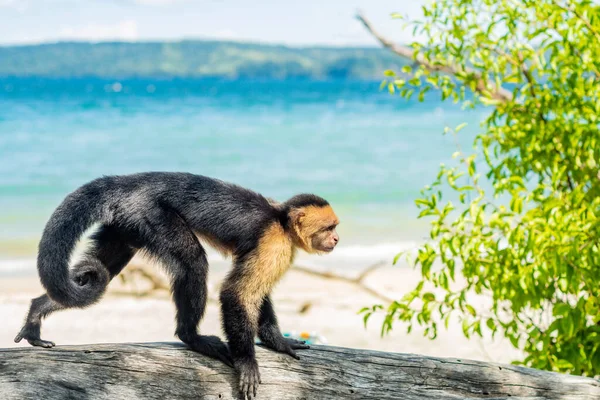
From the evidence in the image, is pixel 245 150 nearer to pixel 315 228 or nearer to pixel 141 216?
pixel 315 228

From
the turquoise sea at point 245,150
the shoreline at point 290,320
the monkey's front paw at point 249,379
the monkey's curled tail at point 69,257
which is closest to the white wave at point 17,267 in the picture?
the turquoise sea at point 245,150

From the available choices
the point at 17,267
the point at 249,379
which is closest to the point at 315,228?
the point at 249,379

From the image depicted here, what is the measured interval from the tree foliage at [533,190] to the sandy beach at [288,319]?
12.9ft

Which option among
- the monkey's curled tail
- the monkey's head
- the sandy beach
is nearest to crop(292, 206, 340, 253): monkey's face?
the monkey's head

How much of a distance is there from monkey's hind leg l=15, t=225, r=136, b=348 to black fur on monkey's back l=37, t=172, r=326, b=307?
0.11 m

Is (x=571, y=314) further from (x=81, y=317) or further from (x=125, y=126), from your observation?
(x=125, y=126)

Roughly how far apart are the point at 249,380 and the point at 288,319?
278 inches

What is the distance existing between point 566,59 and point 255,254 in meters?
2.58

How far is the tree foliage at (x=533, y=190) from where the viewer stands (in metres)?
4.58

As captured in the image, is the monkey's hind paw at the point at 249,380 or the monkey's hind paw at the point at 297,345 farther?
the monkey's hind paw at the point at 297,345

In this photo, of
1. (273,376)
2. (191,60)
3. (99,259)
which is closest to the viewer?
(273,376)

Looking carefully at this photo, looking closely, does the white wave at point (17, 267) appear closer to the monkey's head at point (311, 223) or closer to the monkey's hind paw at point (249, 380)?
the monkey's head at point (311, 223)

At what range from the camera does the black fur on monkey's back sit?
4.04 meters

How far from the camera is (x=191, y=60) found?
354 ft
